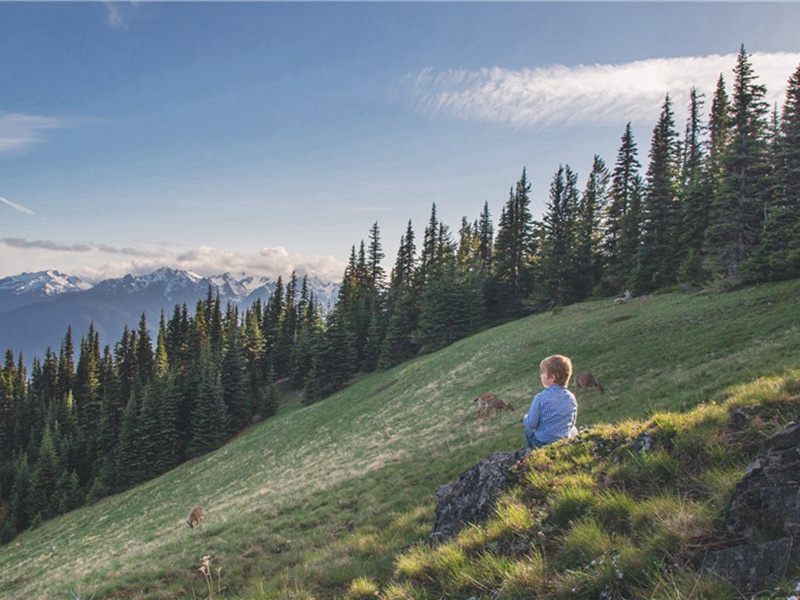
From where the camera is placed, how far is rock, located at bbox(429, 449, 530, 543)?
515 centimetres

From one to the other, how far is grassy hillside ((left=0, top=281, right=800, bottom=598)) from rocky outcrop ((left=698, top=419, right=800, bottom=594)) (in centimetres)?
393

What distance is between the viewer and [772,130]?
30812mm

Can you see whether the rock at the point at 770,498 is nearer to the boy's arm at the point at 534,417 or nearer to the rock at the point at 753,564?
the rock at the point at 753,564

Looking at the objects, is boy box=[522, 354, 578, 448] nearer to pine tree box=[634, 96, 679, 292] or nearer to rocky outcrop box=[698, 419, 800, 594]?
rocky outcrop box=[698, 419, 800, 594]

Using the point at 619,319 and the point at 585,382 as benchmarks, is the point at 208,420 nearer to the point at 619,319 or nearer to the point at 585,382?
the point at 619,319

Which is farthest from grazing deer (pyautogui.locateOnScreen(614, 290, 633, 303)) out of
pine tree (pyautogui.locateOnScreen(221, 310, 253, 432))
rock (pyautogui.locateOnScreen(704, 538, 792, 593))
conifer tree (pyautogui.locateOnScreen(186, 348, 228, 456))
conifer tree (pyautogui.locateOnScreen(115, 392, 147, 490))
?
conifer tree (pyautogui.locateOnScreen(115, 392, 147, 490))

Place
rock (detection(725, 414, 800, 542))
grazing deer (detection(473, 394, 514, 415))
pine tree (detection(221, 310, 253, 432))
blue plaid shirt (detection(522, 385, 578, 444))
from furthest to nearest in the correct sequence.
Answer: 1. pine tree (detection(221, 310, 253, 432))
2. grazing deer (detection(473, 394, 514, 415))
3. blue plaid shirt (detection(522, 385, 578, 444))
4. rock (detection(725, 414, 800, 542))

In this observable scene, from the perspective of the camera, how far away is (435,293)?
59375mm

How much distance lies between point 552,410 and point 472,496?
6.49ft

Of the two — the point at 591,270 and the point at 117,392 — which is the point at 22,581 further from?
the point at 117,392

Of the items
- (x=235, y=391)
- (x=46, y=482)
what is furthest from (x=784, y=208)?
(x=46, y=482)

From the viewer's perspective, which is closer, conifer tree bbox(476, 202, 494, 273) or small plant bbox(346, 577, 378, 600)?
small plant bbox(346, 577, 378, 600)

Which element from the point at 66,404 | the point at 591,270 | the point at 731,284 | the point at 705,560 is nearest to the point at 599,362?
the point at 731,284

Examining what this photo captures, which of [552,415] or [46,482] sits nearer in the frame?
[552,415]
